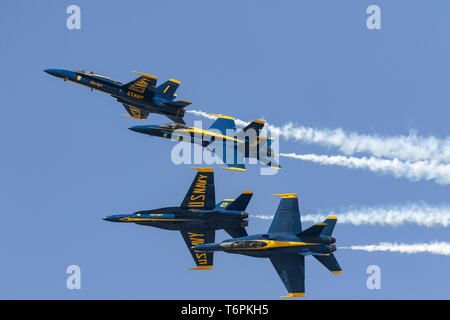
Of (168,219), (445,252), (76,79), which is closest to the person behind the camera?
(445,252)

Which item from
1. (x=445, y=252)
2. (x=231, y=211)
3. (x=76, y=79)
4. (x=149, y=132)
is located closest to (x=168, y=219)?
(x=231, y=211)

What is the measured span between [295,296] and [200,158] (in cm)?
1591

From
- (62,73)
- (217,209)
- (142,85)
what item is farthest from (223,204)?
(62,73)

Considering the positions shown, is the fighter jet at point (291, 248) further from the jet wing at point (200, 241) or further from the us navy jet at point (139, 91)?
the us navy jet at point (139, 91)

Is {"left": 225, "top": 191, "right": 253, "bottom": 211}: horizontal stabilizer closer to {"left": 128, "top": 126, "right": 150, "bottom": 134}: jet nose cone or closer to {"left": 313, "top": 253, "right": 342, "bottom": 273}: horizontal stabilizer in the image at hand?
{"left": 313, "top": 253, "right": 342, "bottom": 273}: horizontal stabilizer

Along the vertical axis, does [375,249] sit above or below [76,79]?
below

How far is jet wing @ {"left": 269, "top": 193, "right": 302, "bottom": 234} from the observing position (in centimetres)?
7319

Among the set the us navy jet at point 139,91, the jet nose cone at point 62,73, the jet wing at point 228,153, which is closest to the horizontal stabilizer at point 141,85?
the us navy jet at point 139,91

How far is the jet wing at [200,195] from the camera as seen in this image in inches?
2953

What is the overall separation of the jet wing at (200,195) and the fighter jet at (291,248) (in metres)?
4.17

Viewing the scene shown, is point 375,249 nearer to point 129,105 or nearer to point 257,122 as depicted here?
point 257,122

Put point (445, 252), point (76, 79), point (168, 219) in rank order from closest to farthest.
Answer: point (445, 252), point (168, 219), point (76, 79)

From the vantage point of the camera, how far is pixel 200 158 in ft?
264

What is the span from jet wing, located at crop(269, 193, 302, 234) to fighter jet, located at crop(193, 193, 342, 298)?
80mm
